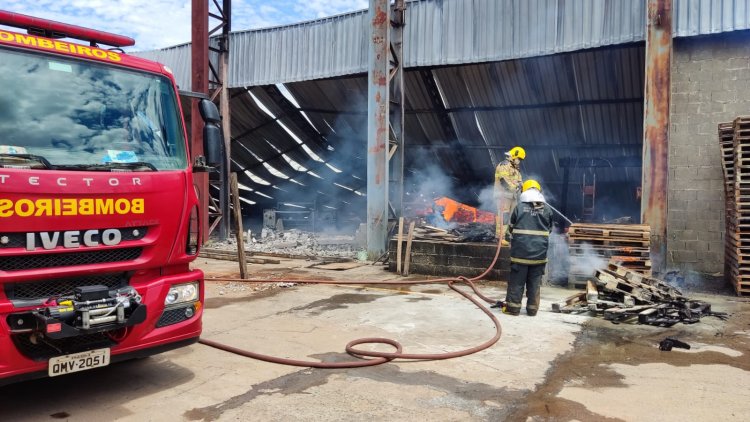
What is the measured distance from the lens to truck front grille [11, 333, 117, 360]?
3258 millimetres

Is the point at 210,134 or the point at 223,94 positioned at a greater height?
the point at 223,94

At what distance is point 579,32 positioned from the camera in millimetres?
10922

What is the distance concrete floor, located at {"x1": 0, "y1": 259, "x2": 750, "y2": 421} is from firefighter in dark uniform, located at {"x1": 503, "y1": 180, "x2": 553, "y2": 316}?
0.27 metres

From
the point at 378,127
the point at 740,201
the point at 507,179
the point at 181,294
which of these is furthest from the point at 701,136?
the point at 181,294

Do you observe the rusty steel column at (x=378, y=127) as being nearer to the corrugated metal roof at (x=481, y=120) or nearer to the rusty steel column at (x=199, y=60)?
the corrugated metal roof at (x=481, y=120)

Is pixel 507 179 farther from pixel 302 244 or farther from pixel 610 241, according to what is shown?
pixel 302 244

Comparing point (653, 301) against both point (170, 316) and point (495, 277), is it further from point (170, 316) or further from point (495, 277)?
point (170, 316)

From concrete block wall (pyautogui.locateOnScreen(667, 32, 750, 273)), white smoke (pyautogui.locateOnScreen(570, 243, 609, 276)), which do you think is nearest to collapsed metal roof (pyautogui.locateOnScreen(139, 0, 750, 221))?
concrete block wall (pyautogui.locateOnScreen(667, 32, 750, 273))

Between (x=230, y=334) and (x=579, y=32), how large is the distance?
31.5ft

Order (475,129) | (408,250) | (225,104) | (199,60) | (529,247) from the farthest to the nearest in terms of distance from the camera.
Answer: (225,104) < (475,129) < (199,60) < (408,250) < (529,247)

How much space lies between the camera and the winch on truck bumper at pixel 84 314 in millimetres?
3223

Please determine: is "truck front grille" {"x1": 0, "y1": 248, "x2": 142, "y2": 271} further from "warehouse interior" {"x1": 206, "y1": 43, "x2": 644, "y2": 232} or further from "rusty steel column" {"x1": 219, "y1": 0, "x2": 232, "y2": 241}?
"rusty steel column" {"x1": 219, "y1": 0, "x2": 232, "y2": 241}

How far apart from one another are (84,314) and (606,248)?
26.0ft

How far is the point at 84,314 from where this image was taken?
336cm
